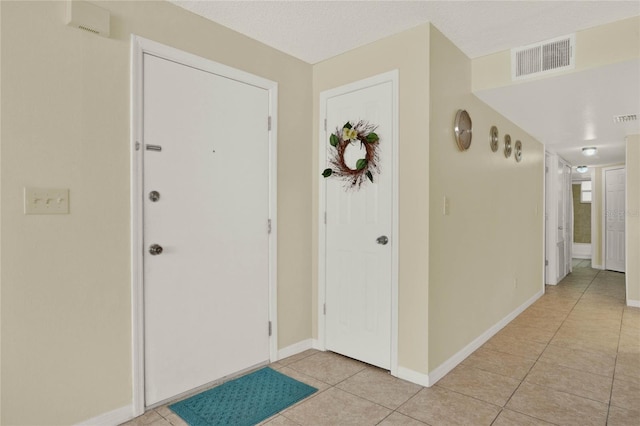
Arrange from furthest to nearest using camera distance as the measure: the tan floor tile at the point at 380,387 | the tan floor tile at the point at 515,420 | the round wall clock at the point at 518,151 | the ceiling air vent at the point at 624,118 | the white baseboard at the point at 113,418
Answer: the round wall clock at the point at 518,151 < the ceiling air vent at the point at 624,118 < the tan floor tile at the point at 380,387 < the tan floor tile at the point at 515,420 < the white baseboard at the point at 113,418

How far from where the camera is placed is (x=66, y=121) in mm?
1814

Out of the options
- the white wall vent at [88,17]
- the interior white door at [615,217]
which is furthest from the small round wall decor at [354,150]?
the interior white door at [615,217]

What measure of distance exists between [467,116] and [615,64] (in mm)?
955

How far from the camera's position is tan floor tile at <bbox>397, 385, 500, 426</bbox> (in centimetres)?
203

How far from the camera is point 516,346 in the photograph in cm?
315

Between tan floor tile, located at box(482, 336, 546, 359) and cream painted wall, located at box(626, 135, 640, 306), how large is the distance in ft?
7.82

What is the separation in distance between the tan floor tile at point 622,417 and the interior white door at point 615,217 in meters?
5.90

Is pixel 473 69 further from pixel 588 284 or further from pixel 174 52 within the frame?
pixel 588 284

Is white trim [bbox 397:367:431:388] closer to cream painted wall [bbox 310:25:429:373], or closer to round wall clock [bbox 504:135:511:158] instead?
cream painted wall [bbox 310:25:429:373]

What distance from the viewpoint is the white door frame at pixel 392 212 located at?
2572mm

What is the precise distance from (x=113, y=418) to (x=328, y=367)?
4.59 ft

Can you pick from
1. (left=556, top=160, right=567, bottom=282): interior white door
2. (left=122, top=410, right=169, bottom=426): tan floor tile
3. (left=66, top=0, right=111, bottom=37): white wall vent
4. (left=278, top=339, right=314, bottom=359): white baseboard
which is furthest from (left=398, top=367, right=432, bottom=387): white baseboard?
(left=556, top=160, right=567, bottom=282): interior white door

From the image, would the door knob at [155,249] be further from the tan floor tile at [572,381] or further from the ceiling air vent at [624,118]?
the ceiling air vent at [624,118]

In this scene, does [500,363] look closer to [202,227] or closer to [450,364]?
[450,364]
